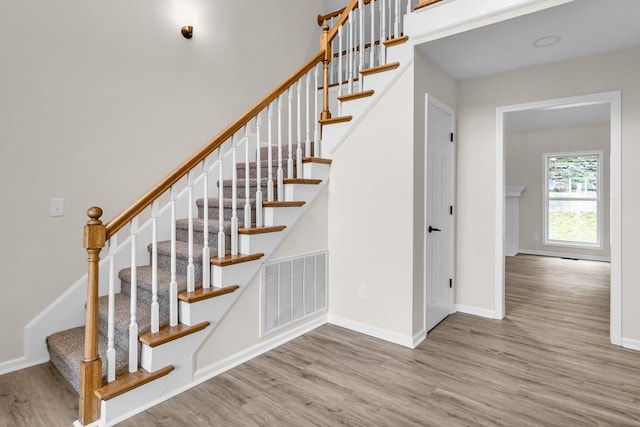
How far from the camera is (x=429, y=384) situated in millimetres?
2275

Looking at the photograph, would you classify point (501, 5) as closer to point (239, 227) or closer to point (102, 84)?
point (239, 227)

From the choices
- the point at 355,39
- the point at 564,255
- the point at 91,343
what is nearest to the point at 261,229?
the point at 91,343

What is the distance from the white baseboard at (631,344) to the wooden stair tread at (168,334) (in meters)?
3.23

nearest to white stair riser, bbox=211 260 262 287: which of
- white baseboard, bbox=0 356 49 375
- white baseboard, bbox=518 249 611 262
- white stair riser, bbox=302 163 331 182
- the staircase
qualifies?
the staircase

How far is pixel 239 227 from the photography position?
264 cm

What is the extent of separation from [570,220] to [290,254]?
6540 millimetres

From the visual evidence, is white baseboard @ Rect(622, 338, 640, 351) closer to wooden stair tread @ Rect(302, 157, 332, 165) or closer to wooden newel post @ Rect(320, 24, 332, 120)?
wooden stair tread @ Rect(302, 157, 332, 165)

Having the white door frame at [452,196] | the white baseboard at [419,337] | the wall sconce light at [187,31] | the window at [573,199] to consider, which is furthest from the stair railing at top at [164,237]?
the window at [573,199]

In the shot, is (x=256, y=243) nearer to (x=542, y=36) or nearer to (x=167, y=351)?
(x=167, y=351)

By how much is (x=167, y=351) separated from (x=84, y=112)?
190 centimetres

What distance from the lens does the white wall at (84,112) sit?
2.38 metres

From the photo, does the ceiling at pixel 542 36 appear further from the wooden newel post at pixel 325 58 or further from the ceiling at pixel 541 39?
the wooden newel post at pixel 325 58

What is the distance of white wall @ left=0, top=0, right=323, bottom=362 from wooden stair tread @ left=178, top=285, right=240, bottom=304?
1079mm

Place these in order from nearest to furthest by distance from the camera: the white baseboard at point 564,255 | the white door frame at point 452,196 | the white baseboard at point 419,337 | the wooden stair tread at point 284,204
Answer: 1. the wooden stair tread at point 284,204
2. the white baseboard at point 419,337
3. the white door frame at point 452,196
4. the white baseboard at point 564,255
